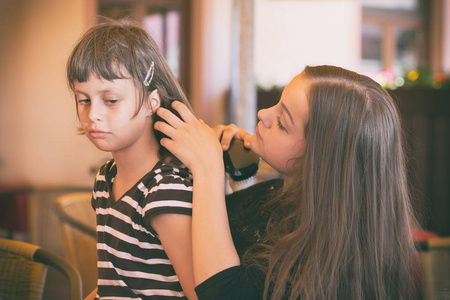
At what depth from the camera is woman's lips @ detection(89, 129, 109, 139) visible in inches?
36.0

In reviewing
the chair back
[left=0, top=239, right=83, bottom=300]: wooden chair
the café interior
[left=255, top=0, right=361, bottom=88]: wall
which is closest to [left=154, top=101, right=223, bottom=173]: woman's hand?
[left=0, top=239, right=83, bottom=300]: wooden chair

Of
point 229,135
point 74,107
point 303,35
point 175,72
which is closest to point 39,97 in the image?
point 74,107

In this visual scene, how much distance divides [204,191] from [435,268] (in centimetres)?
82

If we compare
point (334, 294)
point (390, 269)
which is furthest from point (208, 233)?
point (390, 269)

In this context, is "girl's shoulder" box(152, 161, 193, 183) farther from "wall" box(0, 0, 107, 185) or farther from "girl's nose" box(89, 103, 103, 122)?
"wall" box(0, 0, 107, 185)

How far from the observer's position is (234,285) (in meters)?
0.89

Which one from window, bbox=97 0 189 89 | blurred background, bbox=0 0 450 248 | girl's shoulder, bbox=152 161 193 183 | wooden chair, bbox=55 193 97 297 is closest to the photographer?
girl's shoulder, bbox=152 161 193 183

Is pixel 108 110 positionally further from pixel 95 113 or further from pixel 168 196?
pixel 168 196

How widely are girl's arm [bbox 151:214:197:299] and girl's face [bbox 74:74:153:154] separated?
0.55 feet

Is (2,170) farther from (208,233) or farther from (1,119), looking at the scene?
(208,233)

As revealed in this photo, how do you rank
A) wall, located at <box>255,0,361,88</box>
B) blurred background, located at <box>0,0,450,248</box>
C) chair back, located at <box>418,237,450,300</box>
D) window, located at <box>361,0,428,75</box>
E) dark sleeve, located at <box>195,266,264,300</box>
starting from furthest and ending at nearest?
window, located at <box>361,0,428,75</box> → wall, located at <box>255,0,361,88</box> → blurred background, located at <box>0,0,450,248</box> → chair back, located at <box>418,237,450,300</box> → dark sleeve, located at <box>195,266,264,300</box>

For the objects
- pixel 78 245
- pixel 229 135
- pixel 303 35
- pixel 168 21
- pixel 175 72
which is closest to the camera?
pixel 229 135

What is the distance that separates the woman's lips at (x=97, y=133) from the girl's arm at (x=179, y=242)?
18 centimetres

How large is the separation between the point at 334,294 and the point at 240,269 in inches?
7.0
